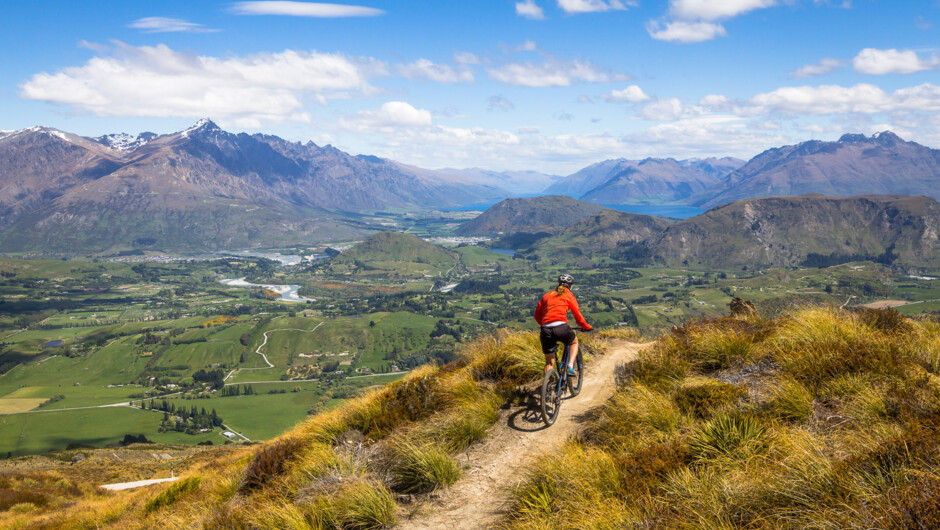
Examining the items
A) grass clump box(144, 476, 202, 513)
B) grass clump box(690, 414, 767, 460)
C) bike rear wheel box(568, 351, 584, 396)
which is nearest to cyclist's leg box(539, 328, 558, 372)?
bike rear wheel box(568, 351, 584, 396)

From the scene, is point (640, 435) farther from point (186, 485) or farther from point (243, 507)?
point (186, 485)

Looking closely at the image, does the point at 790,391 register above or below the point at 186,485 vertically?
above

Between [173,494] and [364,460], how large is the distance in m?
10.0

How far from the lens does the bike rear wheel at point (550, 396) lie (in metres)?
11.0

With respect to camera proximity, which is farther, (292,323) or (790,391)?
(292,323)

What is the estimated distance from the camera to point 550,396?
459 inches

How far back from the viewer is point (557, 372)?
38.9ft

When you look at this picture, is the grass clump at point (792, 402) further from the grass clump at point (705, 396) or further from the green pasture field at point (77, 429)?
the green pasture field at point (77, 429)

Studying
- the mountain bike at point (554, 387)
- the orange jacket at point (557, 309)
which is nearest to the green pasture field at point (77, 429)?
the mountain bike at point (554, 387)

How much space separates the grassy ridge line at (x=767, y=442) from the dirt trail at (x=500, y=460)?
30.5 inches

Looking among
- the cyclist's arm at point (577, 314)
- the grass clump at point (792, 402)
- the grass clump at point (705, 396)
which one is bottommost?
the grass clump at point (705, 396)

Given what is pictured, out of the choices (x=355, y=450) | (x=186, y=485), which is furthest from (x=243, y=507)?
(x=186, y=485)

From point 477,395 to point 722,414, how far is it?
619 cm

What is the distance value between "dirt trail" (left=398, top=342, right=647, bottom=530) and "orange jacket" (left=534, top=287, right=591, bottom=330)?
236cm
